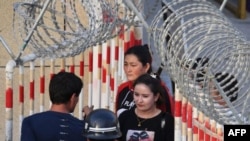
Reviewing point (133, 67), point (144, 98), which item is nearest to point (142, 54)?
point (133, 67)

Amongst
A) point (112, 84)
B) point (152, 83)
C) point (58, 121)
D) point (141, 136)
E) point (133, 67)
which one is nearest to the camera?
point (58, 121)

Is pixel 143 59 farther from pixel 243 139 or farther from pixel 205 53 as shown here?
pixel 243 139

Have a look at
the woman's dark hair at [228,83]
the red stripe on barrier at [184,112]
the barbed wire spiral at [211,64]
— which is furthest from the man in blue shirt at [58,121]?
the woman's dark hair at [228,83]

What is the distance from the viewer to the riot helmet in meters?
4.07

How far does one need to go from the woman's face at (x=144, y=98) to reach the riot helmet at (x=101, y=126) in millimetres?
895

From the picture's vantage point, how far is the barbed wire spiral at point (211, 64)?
4262 millimetres

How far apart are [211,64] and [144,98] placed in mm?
858

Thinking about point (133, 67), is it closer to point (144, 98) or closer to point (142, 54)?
point (142, 54)

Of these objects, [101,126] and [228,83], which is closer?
[101,126]

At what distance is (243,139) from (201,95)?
1.62ft

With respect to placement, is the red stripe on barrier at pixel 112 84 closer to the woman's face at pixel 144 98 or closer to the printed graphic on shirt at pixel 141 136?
the woman's face at pixel 144 98

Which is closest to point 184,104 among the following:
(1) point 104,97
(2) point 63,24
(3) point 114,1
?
(3) point 114,1

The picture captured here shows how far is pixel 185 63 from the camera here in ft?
14.4

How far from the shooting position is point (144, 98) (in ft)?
16.8
